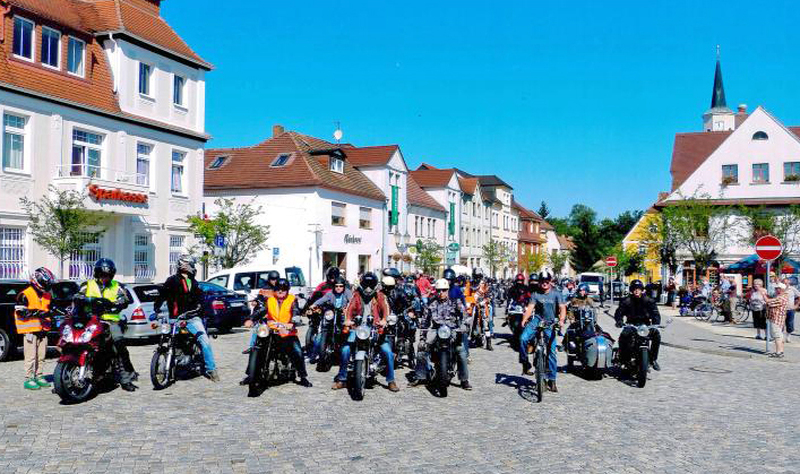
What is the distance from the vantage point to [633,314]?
11430mm

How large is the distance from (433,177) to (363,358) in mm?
52714

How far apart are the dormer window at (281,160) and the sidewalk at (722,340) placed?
80.1 feet

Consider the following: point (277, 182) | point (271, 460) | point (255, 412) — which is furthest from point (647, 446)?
point (277, 182)

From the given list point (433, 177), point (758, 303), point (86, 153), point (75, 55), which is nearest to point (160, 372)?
point (758, 303)

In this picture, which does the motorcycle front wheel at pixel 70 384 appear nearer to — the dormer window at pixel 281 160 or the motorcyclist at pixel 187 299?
the motorcyclist at pixel 187 299

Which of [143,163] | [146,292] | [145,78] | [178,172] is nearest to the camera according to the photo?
[146,292]

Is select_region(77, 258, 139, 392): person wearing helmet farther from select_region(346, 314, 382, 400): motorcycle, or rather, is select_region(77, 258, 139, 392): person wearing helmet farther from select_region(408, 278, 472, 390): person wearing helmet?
select_region(408, 278, 472, 390): person wearing helmet

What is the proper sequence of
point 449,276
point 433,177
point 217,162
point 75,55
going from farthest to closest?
point 433,177 → point 217,162 → point 75,55 → point 449,276

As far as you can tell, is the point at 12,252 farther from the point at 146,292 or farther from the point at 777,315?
the point at 777,315

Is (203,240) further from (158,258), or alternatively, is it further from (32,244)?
(32,244)

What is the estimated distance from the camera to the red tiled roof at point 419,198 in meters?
54.5

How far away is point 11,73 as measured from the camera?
72.7 ft

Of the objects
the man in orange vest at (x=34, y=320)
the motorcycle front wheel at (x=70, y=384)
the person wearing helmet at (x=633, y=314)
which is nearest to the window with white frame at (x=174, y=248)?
the man in orange vest at (x=34, y=320)

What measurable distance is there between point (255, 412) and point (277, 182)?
32.6m
